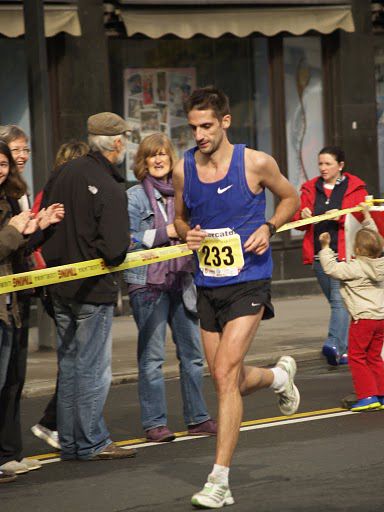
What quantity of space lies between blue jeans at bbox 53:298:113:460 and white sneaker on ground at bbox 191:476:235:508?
1.60 meters

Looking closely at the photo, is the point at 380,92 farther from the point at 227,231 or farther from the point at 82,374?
the point at 227,231

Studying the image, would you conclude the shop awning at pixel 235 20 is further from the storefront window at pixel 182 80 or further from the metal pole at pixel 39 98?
the metal pole at pixel 39 98

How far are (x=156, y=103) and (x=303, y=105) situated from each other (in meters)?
2.09

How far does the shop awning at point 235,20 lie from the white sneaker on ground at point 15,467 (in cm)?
931

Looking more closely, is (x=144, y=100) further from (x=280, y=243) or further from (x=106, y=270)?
(x=106, y=270)

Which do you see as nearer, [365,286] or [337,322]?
[365,286]

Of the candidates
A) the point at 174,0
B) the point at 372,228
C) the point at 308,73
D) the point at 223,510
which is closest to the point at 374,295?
the point at 372,228

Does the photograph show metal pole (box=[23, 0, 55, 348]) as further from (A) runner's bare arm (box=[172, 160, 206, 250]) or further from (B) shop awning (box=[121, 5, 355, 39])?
(A) runner's bare arm (box=[172, 160, 206, 250])

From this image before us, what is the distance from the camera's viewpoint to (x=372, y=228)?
37.5 ft

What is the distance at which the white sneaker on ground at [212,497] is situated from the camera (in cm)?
755

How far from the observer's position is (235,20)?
1800 cm

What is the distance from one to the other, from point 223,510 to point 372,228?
14.2 ft

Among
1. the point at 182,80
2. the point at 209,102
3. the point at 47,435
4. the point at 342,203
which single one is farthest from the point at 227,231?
the point at 182,80

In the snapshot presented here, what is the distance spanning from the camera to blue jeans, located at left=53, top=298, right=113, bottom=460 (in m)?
9.03
